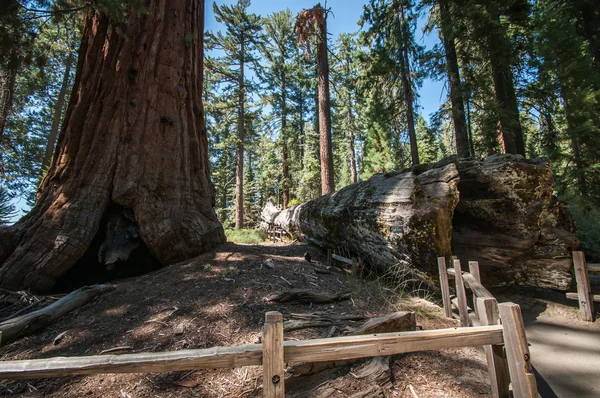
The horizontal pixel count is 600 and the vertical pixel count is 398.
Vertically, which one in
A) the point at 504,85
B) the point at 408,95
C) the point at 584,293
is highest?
the point at 408,95

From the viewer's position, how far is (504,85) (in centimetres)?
946

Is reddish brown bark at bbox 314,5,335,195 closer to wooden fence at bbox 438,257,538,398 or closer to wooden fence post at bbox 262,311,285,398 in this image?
wooden fence at bbox 438,257,538,398

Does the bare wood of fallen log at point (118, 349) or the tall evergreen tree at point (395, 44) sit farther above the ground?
the tall evergreen tree at point (395, 44)

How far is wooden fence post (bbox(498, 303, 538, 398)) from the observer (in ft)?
5.62

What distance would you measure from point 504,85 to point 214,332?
39.2 ft

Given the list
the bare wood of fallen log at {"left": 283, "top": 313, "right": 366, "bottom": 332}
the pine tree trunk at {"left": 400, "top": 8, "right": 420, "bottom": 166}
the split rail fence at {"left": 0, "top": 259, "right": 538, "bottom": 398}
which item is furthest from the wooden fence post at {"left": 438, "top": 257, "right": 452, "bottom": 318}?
the pine tree trunk at {"left": 400, "top": 8, "right": 420, "bottom": 166}

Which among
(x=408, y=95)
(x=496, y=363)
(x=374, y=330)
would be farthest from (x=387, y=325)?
(x=408, y=95)

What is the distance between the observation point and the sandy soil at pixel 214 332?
217cm

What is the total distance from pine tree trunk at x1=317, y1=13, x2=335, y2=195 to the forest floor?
25.0 ft

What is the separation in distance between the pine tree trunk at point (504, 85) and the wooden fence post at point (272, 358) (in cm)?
1005

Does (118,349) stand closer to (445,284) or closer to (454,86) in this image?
(445,284)

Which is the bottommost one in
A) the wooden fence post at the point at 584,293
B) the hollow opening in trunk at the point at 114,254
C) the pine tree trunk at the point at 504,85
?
the wooden fence post at the point at 584,293

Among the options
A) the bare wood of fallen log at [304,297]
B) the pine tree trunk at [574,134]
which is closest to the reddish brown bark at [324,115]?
the pine tree trunk at [574,134]

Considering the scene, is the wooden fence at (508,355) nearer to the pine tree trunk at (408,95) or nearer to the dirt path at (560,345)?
the dirt path at (560,345)
